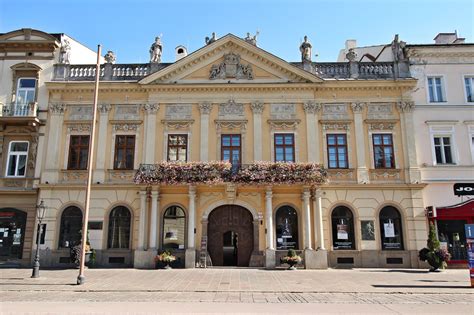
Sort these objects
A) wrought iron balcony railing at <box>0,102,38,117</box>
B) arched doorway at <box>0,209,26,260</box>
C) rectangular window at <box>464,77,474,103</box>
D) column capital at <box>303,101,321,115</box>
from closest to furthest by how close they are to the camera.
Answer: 1. arched doorway at <box>0,209,26,260</box>
2. wrought iron balcony railing at <box>0,102,38,117</box>
3. column capital at <box>303,101,321,115</box>
4. rectangular window at <box>464,77,474,103</box>

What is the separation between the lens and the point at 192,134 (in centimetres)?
2216

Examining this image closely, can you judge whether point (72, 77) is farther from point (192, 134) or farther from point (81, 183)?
point (192, 134)

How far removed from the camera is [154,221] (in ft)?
67.5

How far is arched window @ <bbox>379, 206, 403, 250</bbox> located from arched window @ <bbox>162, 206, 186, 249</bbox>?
37.8 feet

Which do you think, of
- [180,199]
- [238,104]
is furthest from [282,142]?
[180,199]

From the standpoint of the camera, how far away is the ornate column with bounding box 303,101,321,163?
70.8 ft

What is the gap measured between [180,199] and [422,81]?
1660 centimetres

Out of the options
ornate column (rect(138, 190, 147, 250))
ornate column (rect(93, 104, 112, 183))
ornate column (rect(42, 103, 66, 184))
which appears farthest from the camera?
ornate column (rect(93, 104, 112, 183))

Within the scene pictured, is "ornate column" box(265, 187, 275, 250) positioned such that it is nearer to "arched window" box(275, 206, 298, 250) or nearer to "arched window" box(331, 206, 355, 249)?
"arched window" box(275, 206, 298, 250)

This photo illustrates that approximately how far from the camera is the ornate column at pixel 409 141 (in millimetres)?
21031

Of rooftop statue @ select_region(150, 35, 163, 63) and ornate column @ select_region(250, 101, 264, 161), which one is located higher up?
rooftop statue @ select_region(150, 35, 163, 63)

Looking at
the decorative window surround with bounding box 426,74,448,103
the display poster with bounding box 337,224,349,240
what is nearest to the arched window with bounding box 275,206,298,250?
the display poster with bounding box 337,224,349,240

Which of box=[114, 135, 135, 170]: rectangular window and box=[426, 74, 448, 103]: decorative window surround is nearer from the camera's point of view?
box=[114, 135, 135, 170]: rectangular window

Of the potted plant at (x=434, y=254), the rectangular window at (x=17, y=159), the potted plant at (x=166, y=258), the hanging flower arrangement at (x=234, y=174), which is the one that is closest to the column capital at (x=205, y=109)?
the hanging flower arrangement at (x=234, y=174)
